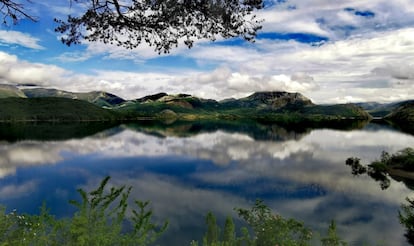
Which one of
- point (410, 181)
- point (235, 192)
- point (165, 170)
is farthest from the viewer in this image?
point (165, 170)

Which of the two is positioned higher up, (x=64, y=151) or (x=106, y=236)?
(x=106, y=236)

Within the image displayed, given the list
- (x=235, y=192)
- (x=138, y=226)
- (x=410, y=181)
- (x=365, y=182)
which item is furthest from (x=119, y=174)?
(x=138, y=226)

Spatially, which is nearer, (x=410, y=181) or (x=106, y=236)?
(x=106, y=236)

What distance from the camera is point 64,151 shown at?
101438 mm

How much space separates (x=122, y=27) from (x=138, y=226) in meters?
10.2

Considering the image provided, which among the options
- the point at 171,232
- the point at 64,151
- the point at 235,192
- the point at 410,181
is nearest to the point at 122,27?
the point at 171,232

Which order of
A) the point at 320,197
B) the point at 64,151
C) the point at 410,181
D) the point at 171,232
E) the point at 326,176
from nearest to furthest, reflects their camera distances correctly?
the point at 171,232 < the point at 320,197 < the point at 410,181 < the point at 326,176 < the point at 64,151

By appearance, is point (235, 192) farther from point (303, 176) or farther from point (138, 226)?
point (138, 226)

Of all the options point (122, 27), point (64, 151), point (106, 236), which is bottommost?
point (64, 151)

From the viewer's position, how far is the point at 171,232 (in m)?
33.1

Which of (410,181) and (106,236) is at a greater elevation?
(106,236)

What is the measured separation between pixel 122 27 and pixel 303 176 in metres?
55.5

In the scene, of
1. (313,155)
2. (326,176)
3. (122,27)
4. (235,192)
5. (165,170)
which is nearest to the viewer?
(122,27)

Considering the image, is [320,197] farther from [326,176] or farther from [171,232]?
[171,232]
